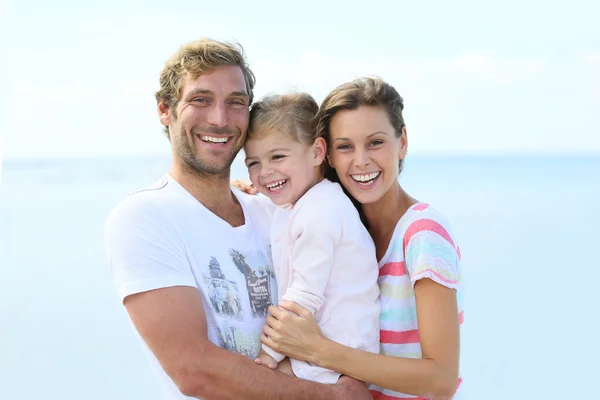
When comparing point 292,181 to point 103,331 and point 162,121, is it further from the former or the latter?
point 103,331

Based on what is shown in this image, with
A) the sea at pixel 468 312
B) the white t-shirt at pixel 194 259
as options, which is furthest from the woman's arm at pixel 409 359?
the sea at pixel 468 312

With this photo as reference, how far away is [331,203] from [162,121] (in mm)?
994

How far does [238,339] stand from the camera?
2887mm

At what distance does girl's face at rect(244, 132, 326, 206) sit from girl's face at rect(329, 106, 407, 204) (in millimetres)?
123

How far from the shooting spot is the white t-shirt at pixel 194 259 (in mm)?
2699

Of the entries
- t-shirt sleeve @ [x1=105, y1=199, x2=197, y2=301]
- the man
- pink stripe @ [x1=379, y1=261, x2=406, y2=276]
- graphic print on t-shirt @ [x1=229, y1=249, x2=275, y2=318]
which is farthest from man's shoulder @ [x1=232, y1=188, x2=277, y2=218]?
pink stripe @ [x1=379, y1=261, x2=406, y2=276]

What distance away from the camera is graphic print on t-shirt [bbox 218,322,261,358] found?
2.85m

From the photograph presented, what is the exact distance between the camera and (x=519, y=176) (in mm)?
36469

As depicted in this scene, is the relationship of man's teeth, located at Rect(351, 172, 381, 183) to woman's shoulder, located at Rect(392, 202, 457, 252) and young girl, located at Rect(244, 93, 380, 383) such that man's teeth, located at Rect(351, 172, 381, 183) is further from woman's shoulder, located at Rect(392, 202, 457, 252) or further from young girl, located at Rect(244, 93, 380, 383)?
woman's shoulder, located at Rect(392, 202, 457, 252)

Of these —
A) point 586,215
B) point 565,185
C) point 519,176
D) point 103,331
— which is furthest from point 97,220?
point 519,176

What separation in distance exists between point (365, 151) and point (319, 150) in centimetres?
23

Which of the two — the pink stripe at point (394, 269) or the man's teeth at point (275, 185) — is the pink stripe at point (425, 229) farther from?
the man's teeth at point (275, 185)

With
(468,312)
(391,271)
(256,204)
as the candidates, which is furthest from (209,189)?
(468,312)

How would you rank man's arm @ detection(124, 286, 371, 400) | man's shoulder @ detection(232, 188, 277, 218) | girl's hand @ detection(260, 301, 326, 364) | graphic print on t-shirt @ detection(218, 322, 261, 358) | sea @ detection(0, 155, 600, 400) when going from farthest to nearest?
sea @ detection(0, 155, 600, 400), man's shoulder @ detection(232, 188, 277, 218), graphic print on t-shirt @ detection(218, 322, 261, 358), girl's hand @ detection(260, 301, 326, 364), man's arm @ detection(124, 286, 371, 400)
